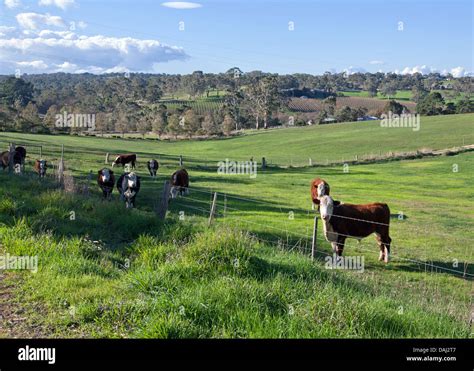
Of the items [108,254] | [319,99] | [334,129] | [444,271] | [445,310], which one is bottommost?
[444,271]

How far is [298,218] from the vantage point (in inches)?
716

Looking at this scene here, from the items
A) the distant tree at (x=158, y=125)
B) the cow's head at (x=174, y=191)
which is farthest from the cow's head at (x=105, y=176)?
the distant tree at (x=158, y=125)

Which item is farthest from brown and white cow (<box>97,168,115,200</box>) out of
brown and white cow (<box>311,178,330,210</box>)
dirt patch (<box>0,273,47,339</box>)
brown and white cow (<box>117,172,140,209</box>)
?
dirt patch (<box>0,273,47,339</box>)

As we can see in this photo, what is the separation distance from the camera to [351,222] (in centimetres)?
1223

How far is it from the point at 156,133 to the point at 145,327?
Result: 86.8 metres

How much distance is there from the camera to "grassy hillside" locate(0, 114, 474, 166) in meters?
51.2

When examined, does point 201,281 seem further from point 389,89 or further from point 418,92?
point 389,89

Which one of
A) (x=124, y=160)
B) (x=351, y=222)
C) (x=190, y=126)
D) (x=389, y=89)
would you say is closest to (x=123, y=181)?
(x=351, y=222)

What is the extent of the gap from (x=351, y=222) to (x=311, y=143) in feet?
176

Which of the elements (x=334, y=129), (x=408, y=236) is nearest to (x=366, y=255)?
(x=408, y=236)

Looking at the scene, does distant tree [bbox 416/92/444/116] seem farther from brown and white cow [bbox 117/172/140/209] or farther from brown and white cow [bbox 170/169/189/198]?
brown and white cow [bbox 117/172/140/209]

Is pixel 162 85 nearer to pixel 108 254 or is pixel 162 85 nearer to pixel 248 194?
pixel 248 194

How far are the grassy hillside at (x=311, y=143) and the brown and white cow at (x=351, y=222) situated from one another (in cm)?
3351

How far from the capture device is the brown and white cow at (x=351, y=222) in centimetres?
1191
